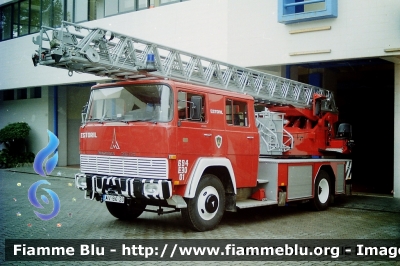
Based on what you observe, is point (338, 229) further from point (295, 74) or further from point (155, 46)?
point (295, 74)

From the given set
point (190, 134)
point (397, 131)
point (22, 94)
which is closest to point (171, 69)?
point (190, 134)

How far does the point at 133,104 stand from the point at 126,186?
1.39 m

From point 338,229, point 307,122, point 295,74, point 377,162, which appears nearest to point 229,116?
point 338,229

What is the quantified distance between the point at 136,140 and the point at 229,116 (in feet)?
6.63

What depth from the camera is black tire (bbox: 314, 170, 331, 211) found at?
10836 millimetres

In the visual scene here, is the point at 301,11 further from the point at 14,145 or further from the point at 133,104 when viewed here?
the point at 14,145

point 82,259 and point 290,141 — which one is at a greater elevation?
point 290,141

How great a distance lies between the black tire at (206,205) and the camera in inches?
316

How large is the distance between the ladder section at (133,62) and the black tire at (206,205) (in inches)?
80.0

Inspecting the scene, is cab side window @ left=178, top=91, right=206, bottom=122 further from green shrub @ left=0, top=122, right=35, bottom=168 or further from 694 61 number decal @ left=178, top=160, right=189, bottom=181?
green shrub @ left=0, top=122, right=35, bottom=168

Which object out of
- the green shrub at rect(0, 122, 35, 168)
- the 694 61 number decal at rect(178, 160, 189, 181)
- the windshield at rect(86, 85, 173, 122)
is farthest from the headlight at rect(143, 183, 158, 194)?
the green shrub at rect(0, 122, 35, 168)

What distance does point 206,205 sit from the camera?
27.0ft

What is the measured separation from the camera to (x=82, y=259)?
636 cm

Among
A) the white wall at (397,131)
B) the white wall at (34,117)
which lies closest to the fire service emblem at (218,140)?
the white wall at (397,131)
